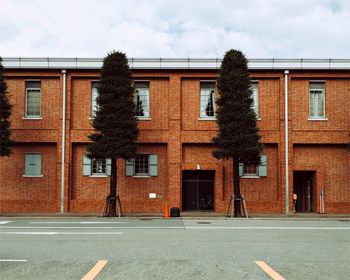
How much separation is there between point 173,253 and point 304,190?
20.3 metres

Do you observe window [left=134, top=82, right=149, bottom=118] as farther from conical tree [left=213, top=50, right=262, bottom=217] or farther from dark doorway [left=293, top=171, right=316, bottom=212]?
dark doorway [left=293, top=171, right=316, bottom=212]

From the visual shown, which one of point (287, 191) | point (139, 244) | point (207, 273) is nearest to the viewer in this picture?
point (207, 273)

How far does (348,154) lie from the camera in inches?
1156

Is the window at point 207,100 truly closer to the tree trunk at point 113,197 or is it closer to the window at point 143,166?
the window at point 143,166

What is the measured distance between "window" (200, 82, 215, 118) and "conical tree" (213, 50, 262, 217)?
375 centimetres

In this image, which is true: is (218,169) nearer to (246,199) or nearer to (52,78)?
(246,199)

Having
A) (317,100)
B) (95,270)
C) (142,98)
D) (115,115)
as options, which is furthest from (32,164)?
(95,270)

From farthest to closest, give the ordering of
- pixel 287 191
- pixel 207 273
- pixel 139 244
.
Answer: pixel 287 191 → pixel 139 244 → pixel 207 273

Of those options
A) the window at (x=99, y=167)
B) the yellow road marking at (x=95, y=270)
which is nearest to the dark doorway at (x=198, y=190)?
the window at (x=99, y=167)

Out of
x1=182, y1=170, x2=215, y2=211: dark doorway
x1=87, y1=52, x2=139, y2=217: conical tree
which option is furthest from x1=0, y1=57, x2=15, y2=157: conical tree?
x1=182, y1=170, x2=215, y2=211: dark doorway

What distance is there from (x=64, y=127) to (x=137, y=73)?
5315 mm

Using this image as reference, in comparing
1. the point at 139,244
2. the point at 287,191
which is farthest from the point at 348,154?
the point at 139,244

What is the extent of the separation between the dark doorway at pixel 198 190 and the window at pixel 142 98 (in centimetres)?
435

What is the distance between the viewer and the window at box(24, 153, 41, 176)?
96.9 ft
